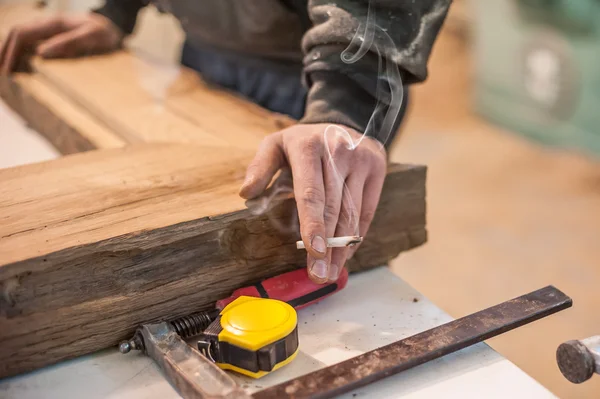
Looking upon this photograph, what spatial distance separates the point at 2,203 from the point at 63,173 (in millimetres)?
96

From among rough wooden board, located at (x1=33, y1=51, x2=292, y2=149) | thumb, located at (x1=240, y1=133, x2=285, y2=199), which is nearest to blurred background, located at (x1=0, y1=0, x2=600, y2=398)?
rough wooden board, located at (x1=33, y1=51, x2=292, y2=149)

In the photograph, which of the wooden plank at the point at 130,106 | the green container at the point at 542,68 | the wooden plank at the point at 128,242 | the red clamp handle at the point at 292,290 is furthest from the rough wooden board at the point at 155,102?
the green container at the point at 542,68

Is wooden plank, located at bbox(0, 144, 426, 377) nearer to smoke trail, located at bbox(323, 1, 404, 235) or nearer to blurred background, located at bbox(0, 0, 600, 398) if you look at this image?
smoke trail, located at bbox(323, 1, 404, 235)

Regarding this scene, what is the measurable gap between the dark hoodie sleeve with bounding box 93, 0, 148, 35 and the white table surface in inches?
37.3

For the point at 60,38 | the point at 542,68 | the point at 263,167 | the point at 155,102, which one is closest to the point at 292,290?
the point at 263,167

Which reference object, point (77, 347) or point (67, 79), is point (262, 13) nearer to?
point (67, 79)

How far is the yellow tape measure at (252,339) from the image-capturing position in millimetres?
637

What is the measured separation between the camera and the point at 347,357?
69 cm

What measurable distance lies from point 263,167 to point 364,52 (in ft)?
0.71

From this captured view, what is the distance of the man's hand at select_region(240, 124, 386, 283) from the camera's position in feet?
2.43

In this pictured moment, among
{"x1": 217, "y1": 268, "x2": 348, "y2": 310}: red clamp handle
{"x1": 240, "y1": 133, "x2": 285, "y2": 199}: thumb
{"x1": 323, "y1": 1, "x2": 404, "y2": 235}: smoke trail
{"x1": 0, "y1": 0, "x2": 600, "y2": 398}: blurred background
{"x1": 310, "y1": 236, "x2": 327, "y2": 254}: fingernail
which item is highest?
{"x1": 323, "y1": 1, "x2": 404, "y2": 235}: smoke trail

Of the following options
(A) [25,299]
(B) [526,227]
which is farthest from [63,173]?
(B) [526,227]

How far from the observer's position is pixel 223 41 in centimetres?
121

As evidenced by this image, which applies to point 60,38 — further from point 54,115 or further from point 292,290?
point 292,290
